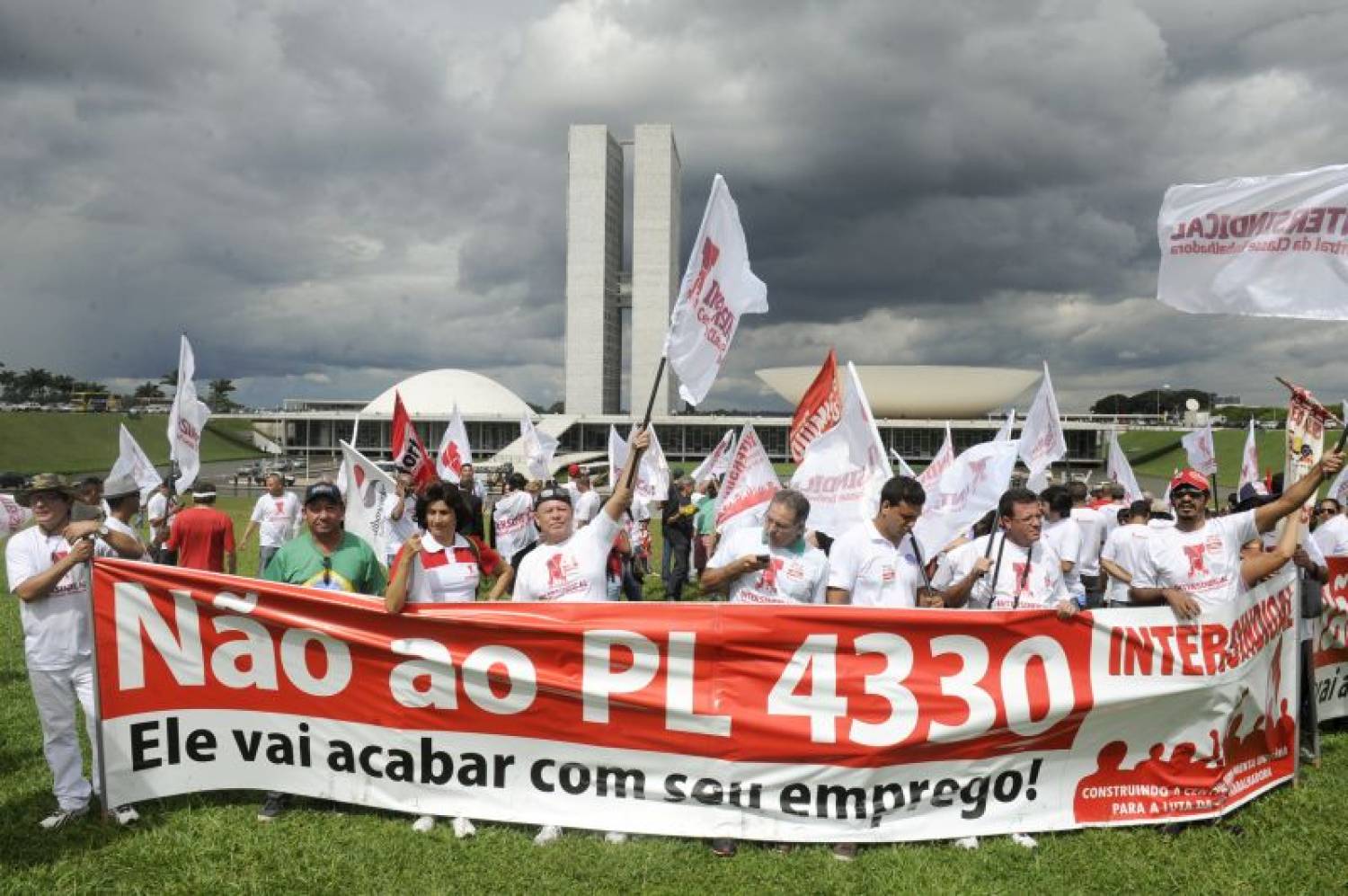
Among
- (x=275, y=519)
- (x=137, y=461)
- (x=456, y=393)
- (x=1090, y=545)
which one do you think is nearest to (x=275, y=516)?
(x=275, y=519)

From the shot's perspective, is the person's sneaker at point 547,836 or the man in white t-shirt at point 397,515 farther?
the man in white t-shirt at point 397,515

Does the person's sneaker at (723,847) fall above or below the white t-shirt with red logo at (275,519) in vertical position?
below

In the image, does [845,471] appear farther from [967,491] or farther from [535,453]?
[535,453]

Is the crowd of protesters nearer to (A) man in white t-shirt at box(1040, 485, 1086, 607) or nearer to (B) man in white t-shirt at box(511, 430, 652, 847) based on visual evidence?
(B) man in white t-shirt at box(511, 430, 652, 847)

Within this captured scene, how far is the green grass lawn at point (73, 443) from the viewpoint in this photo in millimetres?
55438

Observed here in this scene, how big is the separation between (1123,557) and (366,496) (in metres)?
6.43

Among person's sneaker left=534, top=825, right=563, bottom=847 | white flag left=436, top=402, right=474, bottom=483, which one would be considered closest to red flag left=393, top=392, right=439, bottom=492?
white flag left=436, top=402, right=474, bottom=483

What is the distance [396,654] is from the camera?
4.75m

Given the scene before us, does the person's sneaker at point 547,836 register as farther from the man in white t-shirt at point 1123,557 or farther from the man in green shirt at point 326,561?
the man in white t-shirt at point 1123,557

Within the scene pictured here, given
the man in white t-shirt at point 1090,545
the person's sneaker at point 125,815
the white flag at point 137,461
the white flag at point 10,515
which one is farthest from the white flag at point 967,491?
the white flag at point 137,461

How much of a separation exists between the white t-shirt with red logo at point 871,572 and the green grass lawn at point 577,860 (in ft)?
4.26

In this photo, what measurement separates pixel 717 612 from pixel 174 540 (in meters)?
5.69

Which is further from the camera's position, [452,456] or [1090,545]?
[452,456]

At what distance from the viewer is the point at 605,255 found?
87.3 m
